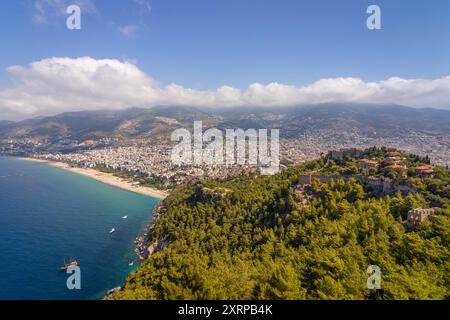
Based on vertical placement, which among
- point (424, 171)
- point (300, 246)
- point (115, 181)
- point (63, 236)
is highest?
point (424, 171)

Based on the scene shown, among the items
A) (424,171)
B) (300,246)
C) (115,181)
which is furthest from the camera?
(115,181)

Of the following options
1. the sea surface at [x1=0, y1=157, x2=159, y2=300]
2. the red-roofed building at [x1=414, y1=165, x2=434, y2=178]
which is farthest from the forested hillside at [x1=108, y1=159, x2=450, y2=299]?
the sea surface at [x1=0, y1=157, x2=159, y2=300]

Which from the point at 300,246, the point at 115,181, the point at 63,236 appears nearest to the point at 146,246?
the point at 63,236

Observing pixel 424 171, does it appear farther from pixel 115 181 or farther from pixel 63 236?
pixel 115 181

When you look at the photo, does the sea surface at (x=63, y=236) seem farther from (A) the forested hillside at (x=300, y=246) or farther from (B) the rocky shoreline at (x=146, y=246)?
(A) the forested hillside at (x=300, y=246)

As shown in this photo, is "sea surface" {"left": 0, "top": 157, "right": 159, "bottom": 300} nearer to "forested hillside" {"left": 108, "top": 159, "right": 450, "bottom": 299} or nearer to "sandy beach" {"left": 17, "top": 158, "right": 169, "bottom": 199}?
"sandy beach" {"left": 17, "top": 158, "right": 169, "bottom": 199}
